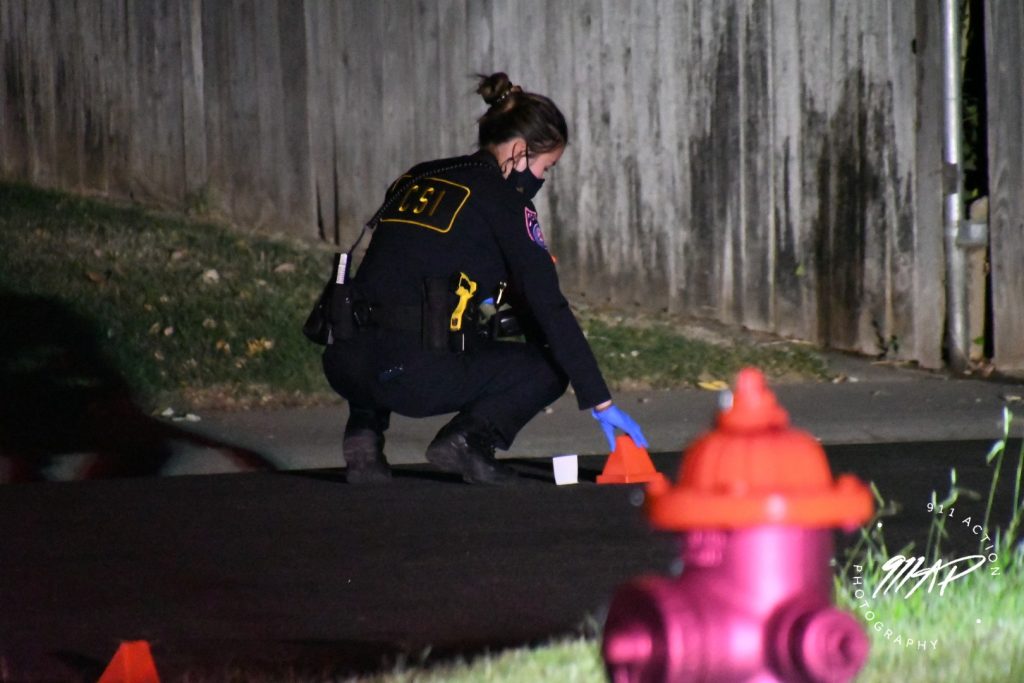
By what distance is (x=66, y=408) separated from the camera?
7484 millimetres

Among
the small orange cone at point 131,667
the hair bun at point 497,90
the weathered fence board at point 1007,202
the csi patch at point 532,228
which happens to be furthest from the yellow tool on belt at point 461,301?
the weathered fence board at point 1007,202

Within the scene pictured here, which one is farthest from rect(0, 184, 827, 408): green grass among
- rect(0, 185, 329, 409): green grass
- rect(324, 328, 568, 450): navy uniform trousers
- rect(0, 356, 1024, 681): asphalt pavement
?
rect(324, 328, 568, 450): navy uniform trousers

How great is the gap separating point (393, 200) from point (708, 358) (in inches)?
125

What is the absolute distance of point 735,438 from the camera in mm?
1997

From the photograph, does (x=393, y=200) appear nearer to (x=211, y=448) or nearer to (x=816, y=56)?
(x=211, y=448)

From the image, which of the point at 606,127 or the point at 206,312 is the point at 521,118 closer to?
the point at 206,312

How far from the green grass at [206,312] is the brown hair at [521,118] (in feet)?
8.18

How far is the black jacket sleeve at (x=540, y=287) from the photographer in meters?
5.62

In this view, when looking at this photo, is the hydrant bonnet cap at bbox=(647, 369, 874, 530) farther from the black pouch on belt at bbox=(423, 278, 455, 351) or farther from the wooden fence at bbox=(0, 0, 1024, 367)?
the wooden fence at bbox=(0, 0, 1024, 367)

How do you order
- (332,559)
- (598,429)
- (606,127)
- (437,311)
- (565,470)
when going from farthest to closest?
(606,127)
(598,429)
(565,470)
(437,311)
(332,559)

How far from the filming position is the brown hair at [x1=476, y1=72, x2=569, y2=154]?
5.71 metres

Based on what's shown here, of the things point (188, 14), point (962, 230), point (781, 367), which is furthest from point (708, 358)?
point (188, 14)

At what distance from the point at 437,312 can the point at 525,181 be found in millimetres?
559

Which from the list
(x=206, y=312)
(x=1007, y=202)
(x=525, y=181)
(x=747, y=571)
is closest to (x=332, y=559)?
(x=525, y=181)
